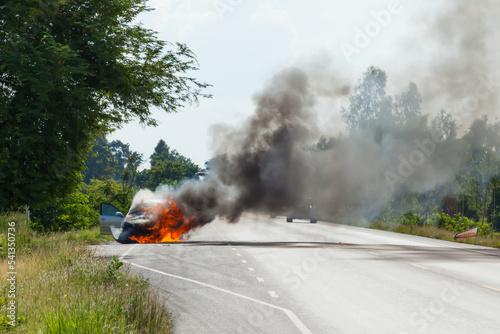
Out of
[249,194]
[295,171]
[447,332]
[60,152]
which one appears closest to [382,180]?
[295,171]

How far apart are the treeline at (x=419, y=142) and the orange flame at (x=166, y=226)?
98.1 ft

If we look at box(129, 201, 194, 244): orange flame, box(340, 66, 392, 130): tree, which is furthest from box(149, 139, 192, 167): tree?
box(129, 201, 194, 244): orange flame

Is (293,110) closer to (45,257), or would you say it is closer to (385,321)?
(45,257)

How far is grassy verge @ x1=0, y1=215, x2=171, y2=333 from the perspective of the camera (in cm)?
552

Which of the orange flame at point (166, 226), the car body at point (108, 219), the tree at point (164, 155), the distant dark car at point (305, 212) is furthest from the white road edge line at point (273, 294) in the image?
the tree at point (164, 155)

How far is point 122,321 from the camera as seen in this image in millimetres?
5699

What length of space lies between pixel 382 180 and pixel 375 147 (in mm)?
3195

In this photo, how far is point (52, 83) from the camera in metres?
11.9

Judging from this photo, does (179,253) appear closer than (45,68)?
No

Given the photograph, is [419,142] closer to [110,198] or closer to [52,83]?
[110,198]

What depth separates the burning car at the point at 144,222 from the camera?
19609mm

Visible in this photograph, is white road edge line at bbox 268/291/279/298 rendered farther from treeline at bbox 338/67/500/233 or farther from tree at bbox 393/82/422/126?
tree at bbox 393/82/422/126

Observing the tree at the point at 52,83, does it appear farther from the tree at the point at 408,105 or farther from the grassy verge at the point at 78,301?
the tree at the point at 408,105

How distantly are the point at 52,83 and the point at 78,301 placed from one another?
710 cm
